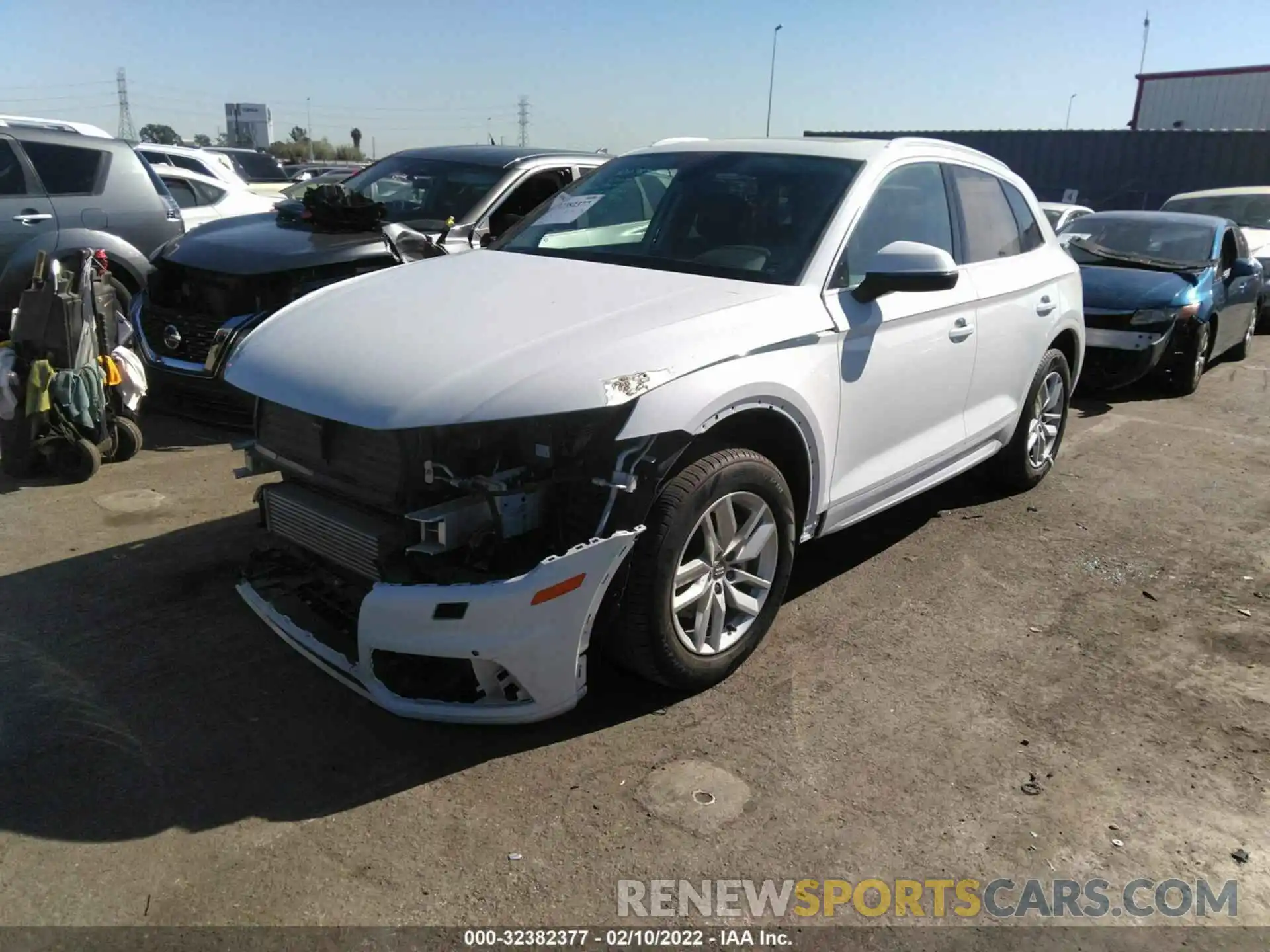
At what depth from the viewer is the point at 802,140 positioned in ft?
14.6

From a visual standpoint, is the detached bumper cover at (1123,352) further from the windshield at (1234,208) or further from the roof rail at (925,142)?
the windshield at (1234,208)

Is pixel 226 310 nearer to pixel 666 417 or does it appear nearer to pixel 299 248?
pixel 299 248

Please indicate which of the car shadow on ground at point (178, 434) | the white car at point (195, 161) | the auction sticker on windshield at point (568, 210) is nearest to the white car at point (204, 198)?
the white car at point (195, 161)

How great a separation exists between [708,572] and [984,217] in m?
2.69

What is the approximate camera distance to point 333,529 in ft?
10.7

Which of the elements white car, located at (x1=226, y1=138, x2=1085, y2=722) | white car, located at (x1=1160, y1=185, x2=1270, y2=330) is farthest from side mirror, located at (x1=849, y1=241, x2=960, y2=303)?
white car, located at (x1=1160, y1=185, x2=1270, y2=330)

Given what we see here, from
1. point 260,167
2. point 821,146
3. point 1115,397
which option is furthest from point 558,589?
point 260,167

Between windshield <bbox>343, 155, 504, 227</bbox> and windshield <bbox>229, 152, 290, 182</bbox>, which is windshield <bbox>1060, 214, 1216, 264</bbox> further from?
windshield <bbox>229, 152, 290, 182</bbox>

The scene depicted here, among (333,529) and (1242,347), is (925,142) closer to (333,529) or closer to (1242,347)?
(333,529)

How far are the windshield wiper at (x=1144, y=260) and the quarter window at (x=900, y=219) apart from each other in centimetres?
560

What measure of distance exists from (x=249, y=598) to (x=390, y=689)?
31.0 inches

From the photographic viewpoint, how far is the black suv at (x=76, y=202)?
7.16 metres

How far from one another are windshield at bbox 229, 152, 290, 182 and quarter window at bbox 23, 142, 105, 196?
60.3 ft

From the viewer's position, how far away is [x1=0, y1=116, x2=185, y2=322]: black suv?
23.5 feet
